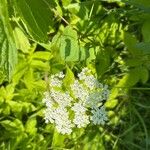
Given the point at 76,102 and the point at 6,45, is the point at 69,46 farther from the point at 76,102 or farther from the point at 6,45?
the point at 6,45

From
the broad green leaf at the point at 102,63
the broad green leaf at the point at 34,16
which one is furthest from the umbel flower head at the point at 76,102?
the broad green leaf at the point at 34,16

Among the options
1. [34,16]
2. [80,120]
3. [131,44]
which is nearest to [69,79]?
[80,120]

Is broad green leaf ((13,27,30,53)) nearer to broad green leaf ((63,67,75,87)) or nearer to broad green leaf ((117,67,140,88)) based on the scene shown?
broad green leaf ((63,67,75,87))

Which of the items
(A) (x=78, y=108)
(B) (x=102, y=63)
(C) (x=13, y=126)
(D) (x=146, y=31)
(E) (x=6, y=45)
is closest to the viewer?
(E) (x=6, y=45)

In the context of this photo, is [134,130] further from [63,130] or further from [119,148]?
[63,130]

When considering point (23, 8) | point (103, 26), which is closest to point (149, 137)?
point (103, 26)

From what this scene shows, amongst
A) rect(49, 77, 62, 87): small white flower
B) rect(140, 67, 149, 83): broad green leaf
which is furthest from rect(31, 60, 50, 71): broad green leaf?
rect(140, 67, 149, 83): broad green leaf

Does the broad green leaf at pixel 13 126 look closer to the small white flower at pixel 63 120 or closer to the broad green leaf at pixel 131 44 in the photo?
the small white flower at pixel 63 120
